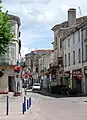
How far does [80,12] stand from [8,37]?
4085cm

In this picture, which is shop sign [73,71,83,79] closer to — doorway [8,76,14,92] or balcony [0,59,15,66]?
doorway [8,76,14,92]

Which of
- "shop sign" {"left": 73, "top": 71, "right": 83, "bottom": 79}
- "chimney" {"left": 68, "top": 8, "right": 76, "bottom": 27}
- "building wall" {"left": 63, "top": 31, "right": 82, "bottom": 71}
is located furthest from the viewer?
"chimney" {"left": 68, "top": 8, "right": 76, "bottom": 27}

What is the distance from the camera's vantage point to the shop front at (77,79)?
5754 cm

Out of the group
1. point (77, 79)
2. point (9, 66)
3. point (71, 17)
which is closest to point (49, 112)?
point (77, 79)

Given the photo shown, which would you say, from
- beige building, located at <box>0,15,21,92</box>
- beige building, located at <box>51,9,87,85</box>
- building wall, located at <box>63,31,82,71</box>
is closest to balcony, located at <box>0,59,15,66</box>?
beige building, located at <box>0,15,21,92</box>

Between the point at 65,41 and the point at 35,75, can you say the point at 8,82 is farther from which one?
the point at 35,75

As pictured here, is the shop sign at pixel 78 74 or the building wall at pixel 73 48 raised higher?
the building wall at pixel 73 48

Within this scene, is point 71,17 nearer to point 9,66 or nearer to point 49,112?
point 9,66

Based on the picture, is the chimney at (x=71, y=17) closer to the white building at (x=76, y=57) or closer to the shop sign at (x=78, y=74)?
the white building at (x=76, y=57)

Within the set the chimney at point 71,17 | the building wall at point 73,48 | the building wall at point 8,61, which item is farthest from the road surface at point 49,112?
the chimney at point 71,17

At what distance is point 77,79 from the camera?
60906mm

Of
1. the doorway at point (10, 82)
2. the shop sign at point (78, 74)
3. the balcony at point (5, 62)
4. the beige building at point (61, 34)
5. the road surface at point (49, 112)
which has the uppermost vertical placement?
the beige building at point (61, 34)

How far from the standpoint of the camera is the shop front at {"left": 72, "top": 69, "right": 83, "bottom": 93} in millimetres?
57537

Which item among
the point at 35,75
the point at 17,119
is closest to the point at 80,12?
the point at 17,119
